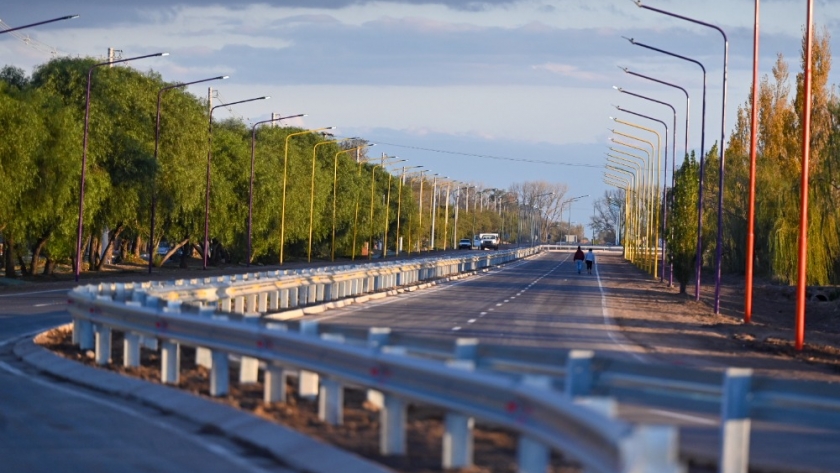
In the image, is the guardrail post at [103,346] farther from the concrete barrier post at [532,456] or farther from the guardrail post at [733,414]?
the guardrail post at [733,414]

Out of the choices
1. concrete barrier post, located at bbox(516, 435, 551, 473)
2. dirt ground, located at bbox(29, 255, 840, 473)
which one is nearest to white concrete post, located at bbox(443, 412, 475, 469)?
dirt ground, located at bbox(29, 255, 840, 473)

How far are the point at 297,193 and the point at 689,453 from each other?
8711 cm

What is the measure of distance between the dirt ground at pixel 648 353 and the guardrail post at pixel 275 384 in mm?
133

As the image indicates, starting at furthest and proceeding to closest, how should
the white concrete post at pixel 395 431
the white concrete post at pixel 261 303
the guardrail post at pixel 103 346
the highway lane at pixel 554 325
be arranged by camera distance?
the white concrete post at pixel 261 303, the guardrail post at pixel 103 346, the highway lane at pixel 554 325, the white concrete post at pixel 395 431

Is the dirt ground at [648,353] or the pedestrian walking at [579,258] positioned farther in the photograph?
the pedestrian walking at [579,258]

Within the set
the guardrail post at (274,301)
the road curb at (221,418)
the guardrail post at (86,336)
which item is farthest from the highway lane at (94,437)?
the guardrail post at (274,301)

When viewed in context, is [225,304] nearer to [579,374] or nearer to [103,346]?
[103,346]

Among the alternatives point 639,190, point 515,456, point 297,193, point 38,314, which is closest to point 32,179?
point 38,314

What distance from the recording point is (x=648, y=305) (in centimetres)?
4838

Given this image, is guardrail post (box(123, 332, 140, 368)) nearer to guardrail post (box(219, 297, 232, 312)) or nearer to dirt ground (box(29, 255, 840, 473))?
dirt ground (box(29, 255, 840, 473))

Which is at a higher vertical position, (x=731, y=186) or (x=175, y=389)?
(x=731, y=186)

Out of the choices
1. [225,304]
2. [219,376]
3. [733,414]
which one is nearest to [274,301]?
[225,304]

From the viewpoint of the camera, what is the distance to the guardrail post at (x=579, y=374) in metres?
9.82

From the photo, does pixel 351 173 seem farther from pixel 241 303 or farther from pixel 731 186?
pixel 241 303
